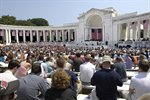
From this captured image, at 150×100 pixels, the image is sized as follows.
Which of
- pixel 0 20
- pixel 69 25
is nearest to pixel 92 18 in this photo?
pixel 69 25

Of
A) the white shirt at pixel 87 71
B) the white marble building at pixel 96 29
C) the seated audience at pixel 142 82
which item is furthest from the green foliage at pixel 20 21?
the seated audience at pixel 142 82

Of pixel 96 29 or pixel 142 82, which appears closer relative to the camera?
pixel 142 82

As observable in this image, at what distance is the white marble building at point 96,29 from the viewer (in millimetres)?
56681

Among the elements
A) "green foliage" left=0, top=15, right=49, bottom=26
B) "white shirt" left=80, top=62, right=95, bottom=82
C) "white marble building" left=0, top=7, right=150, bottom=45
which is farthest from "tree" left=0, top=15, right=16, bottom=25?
"white shirt" left=80, top=62, right=95, bottom=82

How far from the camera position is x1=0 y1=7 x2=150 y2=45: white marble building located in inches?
2232

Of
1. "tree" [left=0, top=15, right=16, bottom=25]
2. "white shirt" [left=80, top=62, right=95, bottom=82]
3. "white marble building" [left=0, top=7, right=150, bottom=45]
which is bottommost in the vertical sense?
"white shirt" [left=80, top=62, right=95, bottom=82]

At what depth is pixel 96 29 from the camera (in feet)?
212

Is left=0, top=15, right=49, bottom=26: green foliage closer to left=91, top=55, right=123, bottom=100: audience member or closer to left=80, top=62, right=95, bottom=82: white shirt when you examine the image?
left=80, top=62, right=95, bottom=82: white shirt

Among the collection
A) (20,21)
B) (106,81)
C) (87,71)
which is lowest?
(87,71)

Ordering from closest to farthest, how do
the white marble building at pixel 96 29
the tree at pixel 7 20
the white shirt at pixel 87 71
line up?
the white shirt at pixel 87 71 < the white marble building at pixel 96 29 < the tree at pixel 7 20

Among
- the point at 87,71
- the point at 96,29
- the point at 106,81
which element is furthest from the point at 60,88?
the point at 96,29

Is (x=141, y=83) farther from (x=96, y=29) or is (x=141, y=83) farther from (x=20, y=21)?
(x=20, y=21)

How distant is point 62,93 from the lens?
13.6 ft

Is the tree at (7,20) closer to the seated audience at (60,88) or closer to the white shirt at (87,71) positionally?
the white shirt at (87,71)
